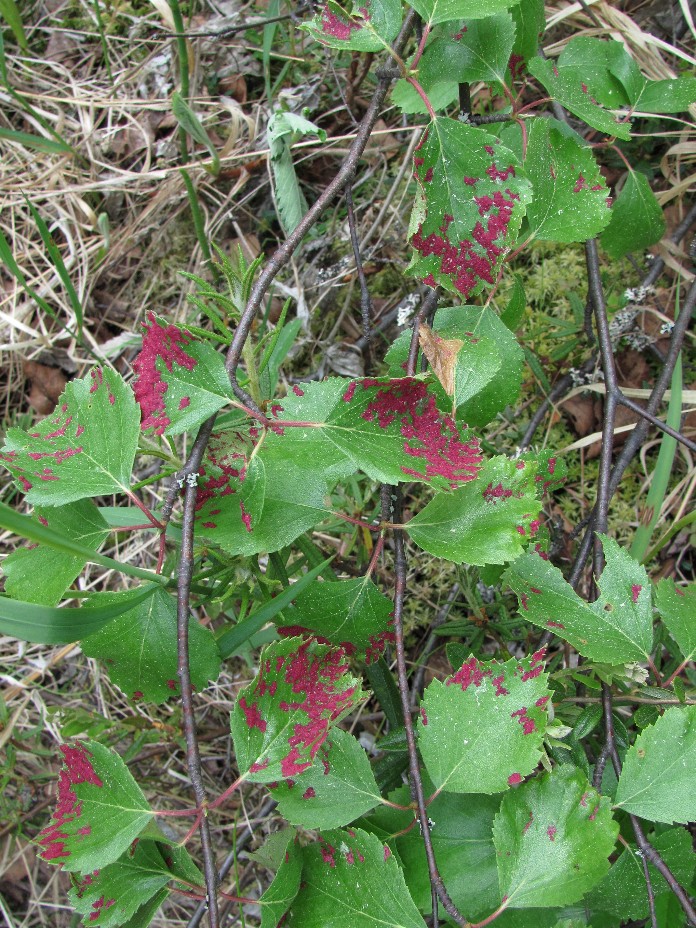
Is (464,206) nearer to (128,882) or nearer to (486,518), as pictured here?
(486,518)

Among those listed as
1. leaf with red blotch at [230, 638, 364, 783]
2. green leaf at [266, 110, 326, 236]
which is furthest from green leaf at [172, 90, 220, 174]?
leaf with red blotch at [230, 638, 364, 783]

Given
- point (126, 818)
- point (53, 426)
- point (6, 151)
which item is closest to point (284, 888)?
point (126, 818)

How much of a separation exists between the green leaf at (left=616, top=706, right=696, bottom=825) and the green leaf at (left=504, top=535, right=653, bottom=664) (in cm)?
10

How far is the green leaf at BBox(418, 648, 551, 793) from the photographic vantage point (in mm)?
906

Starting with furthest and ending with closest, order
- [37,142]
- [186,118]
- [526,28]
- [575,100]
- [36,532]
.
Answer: [37,142] < [186,118] < [526,28] < [575,100] < [36,532]

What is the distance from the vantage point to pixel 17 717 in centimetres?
166

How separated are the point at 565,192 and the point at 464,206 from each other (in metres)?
0.25

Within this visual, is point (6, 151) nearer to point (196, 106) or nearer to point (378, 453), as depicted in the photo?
point (196, 106)

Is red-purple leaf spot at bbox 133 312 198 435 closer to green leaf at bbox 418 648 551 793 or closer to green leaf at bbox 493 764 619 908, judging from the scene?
green leaf at bbox 418 648 551 793

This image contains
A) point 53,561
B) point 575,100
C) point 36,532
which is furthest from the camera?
point 575,100

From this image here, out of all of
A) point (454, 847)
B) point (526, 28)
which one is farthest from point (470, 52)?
point (454, 847)

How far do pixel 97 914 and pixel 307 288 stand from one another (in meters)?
1.33

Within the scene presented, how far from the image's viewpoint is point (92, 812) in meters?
0.89

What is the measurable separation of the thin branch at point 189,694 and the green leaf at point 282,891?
105 mm
